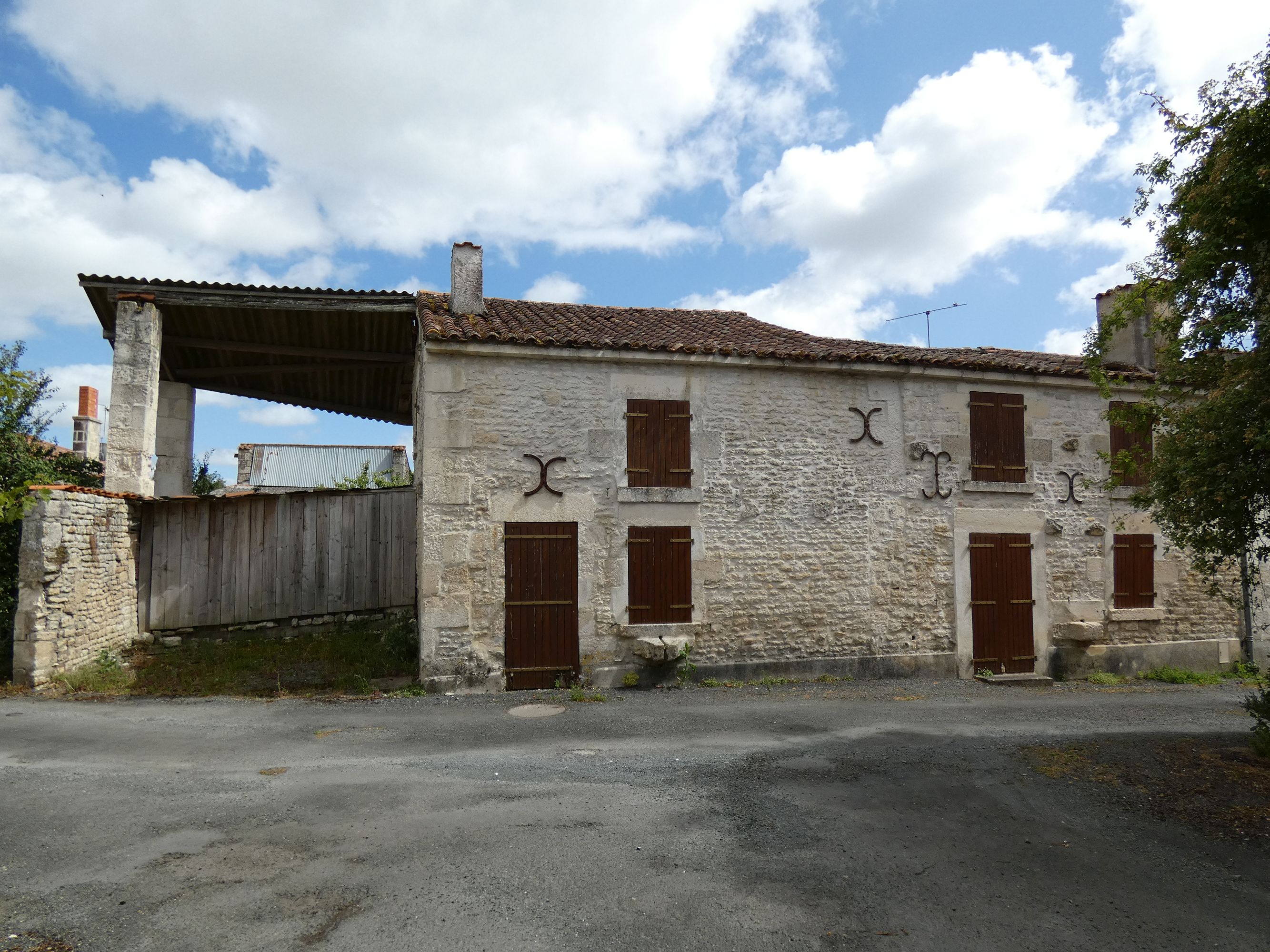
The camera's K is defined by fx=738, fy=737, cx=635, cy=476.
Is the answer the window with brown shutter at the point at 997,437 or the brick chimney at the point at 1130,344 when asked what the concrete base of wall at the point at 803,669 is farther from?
the brick chimney at the point at 1130,344

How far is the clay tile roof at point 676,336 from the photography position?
9.10m

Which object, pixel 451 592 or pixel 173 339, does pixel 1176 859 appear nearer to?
pixel 451 592

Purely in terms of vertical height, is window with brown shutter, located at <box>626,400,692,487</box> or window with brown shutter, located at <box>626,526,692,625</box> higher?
window with brown shutter, located at <box>626,400,692,487</box>

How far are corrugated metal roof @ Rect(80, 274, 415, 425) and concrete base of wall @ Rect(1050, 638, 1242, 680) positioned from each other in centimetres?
1051

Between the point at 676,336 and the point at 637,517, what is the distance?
280 cm

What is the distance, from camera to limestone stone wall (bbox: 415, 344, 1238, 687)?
345 inches

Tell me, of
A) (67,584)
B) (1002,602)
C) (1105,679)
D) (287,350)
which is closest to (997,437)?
(1002,602)

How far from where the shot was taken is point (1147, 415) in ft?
21.1

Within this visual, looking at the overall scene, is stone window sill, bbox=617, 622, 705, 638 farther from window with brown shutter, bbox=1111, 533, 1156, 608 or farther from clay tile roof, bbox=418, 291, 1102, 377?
window with brown shutter, bbox=1111, 533, 1156, 608

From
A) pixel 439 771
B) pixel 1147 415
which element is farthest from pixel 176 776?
pixel 1147 415

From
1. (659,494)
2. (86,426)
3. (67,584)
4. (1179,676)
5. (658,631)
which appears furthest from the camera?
(86,426)

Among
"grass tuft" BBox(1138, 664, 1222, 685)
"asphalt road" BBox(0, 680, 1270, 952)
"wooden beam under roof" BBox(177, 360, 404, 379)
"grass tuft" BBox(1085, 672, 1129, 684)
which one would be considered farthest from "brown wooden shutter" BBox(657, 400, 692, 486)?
"grass tuft" BBox(1138, 664, 1222, 685)

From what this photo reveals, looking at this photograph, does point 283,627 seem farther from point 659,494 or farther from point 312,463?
point 312,463

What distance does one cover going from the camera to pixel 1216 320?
17.7 feet
